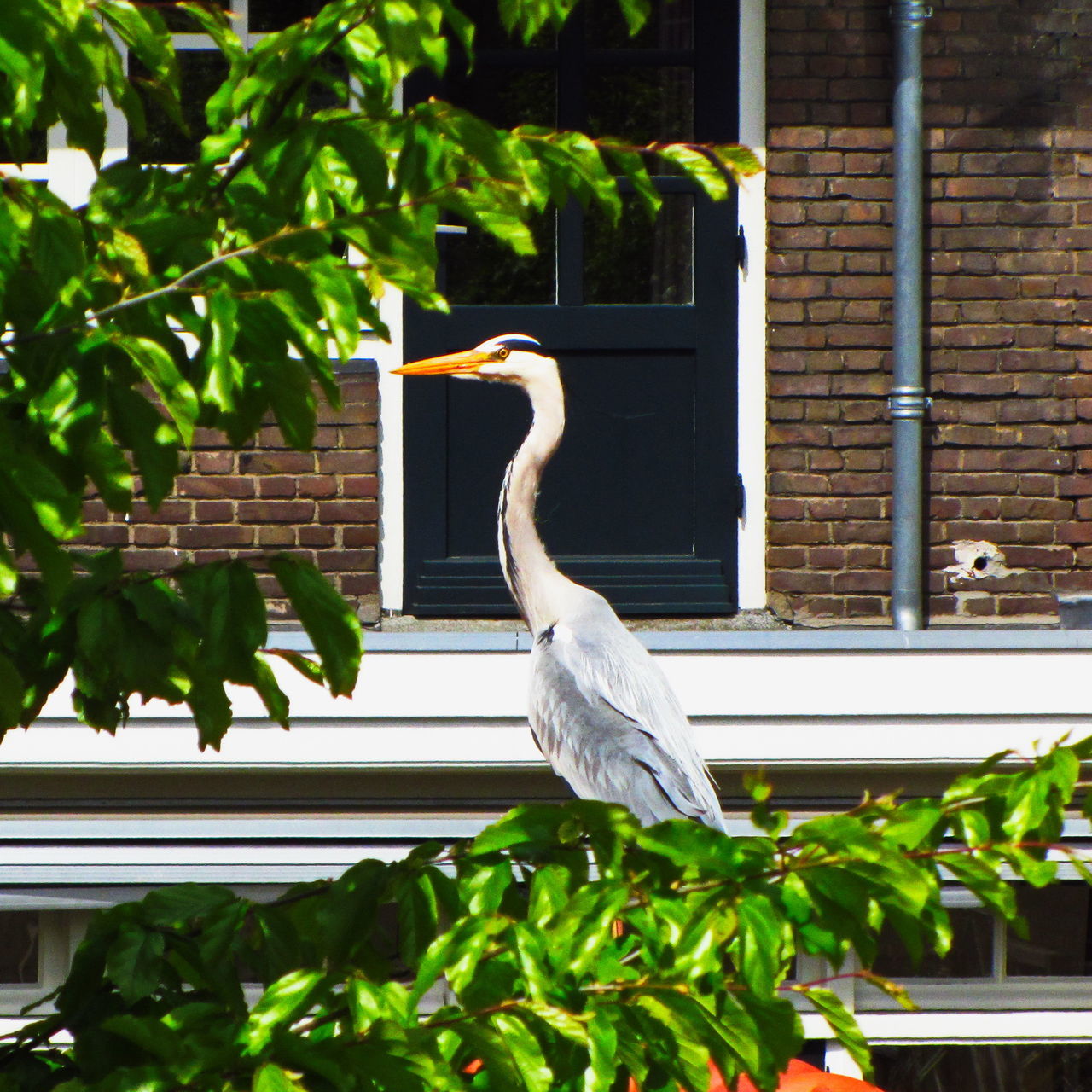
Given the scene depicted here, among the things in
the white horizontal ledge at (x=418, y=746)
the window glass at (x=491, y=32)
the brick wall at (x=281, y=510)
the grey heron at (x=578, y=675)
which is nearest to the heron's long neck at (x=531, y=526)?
the grey heron at (x=578, y=675)

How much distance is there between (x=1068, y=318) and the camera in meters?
4.95

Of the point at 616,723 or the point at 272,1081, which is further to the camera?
the point at 616,723

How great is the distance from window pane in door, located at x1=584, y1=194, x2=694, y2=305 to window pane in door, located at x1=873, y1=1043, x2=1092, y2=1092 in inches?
102

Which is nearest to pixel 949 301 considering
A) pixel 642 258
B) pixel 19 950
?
pixel 642 258

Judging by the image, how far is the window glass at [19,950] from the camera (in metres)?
4.84

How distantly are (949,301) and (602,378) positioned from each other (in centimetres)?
115

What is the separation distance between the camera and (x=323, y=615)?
4.37 ft

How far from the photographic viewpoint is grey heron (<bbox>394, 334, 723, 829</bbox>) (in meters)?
3.49

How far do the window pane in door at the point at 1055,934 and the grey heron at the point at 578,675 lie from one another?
2.06m

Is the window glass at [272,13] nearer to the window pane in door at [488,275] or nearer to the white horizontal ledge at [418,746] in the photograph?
the window pane in door at [488,275]

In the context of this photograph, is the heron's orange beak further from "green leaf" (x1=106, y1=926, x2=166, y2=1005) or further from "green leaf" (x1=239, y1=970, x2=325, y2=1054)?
"green leaf" (x1=239, y1=970, x2=325, y2=1054)

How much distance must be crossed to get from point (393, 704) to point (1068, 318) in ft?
8.34

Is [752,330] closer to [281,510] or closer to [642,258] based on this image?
[642,258]

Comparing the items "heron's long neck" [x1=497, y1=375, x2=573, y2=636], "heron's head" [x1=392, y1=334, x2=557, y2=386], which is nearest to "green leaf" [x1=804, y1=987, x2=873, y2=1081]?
"heron's long neck" [x1=497, y1=375, x2=573, y2=636]
